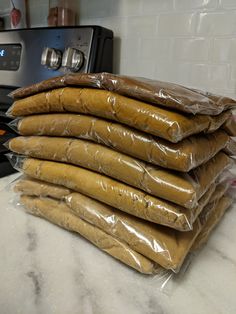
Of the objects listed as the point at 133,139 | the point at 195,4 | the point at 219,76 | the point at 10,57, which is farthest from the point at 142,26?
the point at 133,139

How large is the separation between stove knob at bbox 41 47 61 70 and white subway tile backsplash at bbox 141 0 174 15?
0.97 ft

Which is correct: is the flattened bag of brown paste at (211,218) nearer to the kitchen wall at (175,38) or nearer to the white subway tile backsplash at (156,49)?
the kitchen wall at (175,38)

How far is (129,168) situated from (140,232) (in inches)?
3.6

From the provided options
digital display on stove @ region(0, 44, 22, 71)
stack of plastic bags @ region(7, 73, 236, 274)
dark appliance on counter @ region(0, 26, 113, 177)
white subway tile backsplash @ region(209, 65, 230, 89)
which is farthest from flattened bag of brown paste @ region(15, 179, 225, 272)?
digital display on stove @ region(0, 44, 22, 71)

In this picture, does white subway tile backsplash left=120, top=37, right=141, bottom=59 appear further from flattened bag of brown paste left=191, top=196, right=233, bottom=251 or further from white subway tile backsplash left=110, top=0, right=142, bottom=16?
flattened bag of brown paste left=191, top=196, right=233, bottom=251

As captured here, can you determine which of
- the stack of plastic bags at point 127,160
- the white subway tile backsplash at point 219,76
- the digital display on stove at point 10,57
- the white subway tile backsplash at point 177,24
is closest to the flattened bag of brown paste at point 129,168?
the stack of plastic bags at point 127,160

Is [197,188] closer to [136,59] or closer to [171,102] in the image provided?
[171,102]

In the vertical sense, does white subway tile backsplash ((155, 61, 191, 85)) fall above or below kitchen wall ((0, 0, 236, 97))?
below

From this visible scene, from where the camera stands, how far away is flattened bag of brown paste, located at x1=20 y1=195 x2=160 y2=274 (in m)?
0.34

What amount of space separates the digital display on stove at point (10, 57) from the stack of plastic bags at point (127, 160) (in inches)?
20.3

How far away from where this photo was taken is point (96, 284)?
0.32 meters

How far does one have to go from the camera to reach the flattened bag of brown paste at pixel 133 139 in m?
0.31

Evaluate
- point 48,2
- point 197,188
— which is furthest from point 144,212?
point 48,2

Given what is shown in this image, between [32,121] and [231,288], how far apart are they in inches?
15.6
